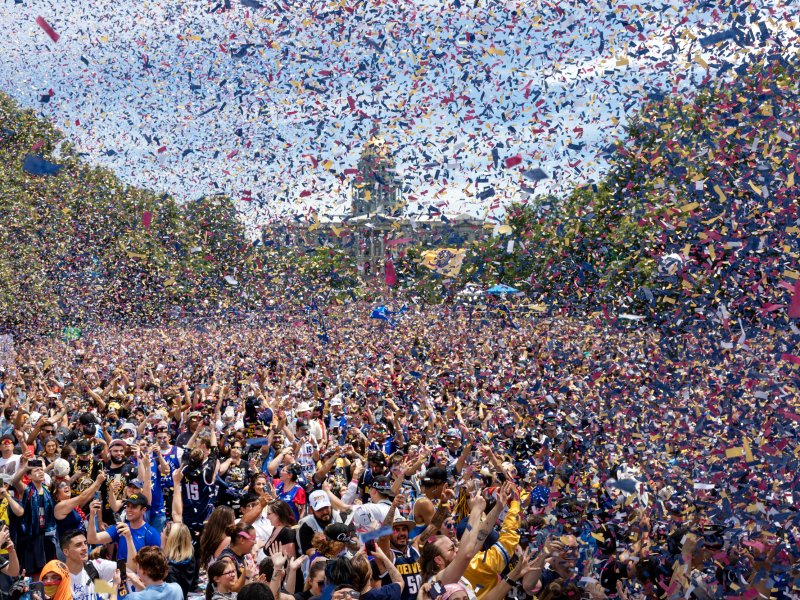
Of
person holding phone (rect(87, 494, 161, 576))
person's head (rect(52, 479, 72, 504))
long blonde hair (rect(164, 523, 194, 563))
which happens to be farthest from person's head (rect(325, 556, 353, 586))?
person's head (rect(52, 479, 72, 504))

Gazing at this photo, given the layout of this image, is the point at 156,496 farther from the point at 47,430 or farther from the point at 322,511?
the point at 47,430

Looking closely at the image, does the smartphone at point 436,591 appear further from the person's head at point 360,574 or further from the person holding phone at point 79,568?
the person holding phone at point 79,568

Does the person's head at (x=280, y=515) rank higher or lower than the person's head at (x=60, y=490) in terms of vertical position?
higher

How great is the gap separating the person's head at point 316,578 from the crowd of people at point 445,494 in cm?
2

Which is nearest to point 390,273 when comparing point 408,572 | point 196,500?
point 196,500

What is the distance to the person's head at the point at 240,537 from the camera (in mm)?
6770

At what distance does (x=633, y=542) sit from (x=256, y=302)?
60643 millimetres

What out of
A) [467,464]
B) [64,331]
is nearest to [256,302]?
[64,331]

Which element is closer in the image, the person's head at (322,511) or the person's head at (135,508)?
the person's head at (322,511)

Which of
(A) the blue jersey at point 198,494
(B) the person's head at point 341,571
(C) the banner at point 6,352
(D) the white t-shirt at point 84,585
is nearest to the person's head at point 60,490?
(A) the blue jersey at point 198,494

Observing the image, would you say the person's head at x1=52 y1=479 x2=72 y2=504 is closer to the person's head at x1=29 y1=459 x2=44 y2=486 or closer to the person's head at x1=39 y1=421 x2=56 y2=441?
the person's head at x1=29 y1=459 x2=44 y2=486

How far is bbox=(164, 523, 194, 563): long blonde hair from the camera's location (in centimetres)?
709

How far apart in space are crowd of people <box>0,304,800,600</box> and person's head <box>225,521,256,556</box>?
0.05ft

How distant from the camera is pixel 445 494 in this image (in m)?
7.99
